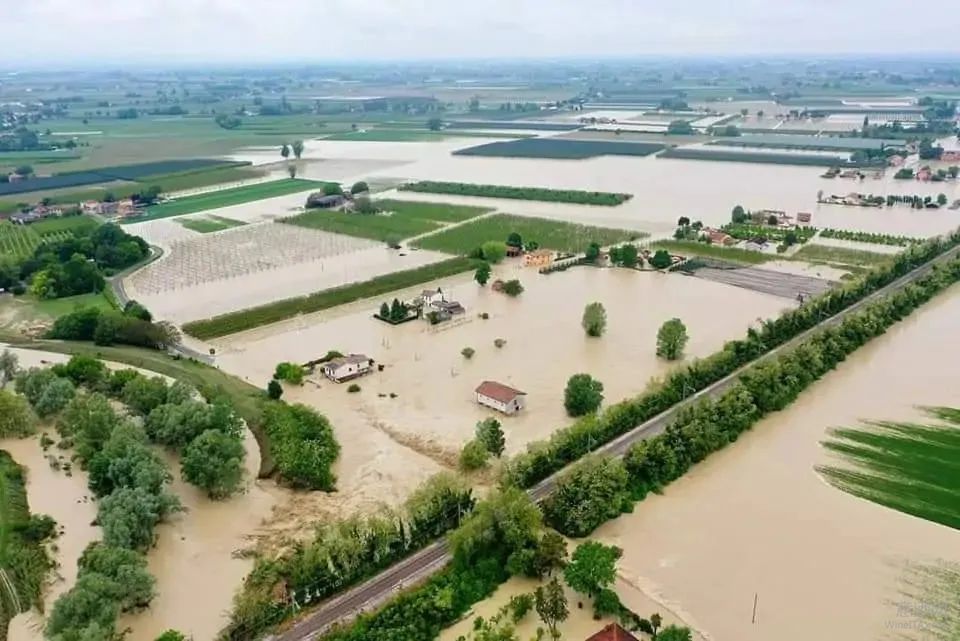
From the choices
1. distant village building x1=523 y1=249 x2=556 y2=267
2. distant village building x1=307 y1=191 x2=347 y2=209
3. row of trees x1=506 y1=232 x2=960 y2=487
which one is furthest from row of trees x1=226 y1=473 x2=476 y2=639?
distant village building x1=307 y1=191 x2=347 y2=209

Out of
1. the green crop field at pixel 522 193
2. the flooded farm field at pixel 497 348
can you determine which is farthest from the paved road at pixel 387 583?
the green crop field at pixel 522 193

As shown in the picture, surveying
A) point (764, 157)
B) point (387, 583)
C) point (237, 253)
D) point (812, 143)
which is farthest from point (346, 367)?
point (812, 143)

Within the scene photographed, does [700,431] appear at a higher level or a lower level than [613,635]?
higher

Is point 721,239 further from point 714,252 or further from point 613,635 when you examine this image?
point 613,635

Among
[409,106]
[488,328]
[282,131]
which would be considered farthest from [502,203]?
[409,106]

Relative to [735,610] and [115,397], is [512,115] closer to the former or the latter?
[115,397]

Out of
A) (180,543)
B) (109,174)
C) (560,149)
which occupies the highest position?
(560,149)

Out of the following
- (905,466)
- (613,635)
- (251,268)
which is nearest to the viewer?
(613,635)
